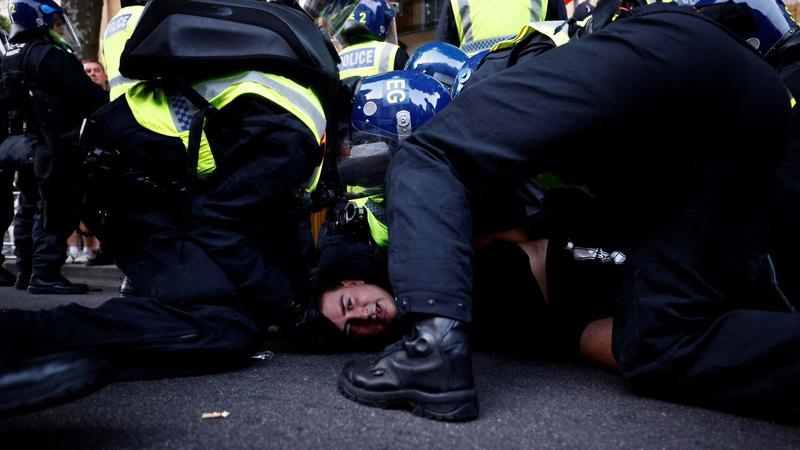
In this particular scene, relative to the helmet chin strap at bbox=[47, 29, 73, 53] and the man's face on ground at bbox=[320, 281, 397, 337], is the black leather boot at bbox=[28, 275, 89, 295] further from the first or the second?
the man's face on ground at bbox=[320, 281, 397, 337]

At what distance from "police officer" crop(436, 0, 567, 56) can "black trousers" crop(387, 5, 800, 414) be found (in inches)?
59.7

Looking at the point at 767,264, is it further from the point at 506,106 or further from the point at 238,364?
the point at 238,364

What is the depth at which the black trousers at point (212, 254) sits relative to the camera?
1.43 metres

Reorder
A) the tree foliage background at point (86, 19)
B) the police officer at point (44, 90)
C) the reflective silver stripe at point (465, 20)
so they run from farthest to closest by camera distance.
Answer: the tree foliage background at point (86, 19) < the police officer at point (44, 90) < the reflective silver stripe at point (465, 20)

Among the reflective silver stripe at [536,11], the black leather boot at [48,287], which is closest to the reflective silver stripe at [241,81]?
the reflective silver stripe at [536,11]

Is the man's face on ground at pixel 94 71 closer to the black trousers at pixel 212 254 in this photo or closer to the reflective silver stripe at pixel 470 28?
the reflective silver stripe at pixel 470 28

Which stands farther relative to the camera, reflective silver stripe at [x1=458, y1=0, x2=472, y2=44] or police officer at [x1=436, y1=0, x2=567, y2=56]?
reflective silver stripe at [x1=458, y1=0, x2=472, y2=44]

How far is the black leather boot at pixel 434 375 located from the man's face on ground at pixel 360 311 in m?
0.69

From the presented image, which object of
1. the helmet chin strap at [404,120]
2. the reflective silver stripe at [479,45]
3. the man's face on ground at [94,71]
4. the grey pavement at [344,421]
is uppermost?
the reflective silver stripe at [479,45]

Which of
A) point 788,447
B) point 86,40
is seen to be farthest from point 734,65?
point 86,40

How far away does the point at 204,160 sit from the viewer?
1590 mm

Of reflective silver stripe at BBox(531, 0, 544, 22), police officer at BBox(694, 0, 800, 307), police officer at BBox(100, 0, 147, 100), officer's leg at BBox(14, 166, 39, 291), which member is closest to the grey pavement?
police officer at BBox(694, 0, 800, 307)

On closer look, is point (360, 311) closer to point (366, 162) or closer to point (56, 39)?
point (366, 162)

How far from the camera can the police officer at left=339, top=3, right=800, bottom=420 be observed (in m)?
1.12
